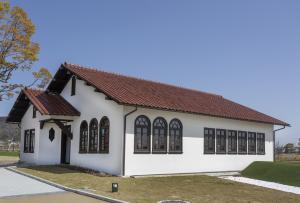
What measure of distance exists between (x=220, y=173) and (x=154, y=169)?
5374mm

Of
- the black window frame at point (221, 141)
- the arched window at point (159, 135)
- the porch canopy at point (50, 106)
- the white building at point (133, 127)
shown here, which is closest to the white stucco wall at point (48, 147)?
the white building at point (133, 127)

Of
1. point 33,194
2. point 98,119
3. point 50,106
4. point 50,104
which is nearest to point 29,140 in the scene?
point 50,104

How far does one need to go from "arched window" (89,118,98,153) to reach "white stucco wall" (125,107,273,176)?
7.63 ft

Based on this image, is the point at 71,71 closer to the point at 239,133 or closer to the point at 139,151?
the point at 139,151

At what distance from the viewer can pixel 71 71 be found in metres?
20.7

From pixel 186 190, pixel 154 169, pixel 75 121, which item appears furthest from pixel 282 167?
pixel 75 121

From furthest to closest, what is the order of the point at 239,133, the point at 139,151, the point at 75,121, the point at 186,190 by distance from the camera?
the point at 239,133 → the point at 75,121 → the point at 139,151 → the point at 186,190

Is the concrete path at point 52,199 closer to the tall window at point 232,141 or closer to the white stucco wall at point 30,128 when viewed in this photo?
the white stucco wall at point 30,128

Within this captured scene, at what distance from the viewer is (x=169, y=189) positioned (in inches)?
552

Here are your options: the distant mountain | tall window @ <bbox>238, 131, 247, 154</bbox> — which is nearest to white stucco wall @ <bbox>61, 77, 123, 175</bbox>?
tall window @ <bbox>238, 131, 247, 154</bbox>

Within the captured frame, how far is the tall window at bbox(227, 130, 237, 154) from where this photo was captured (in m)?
23.5

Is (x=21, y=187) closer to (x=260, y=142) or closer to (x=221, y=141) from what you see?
(x=221, y=141)

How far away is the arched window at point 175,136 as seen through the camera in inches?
775

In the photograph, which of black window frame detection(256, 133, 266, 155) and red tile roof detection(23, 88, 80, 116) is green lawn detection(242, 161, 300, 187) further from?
red tile roof detection(23, 88, 80, 116)
